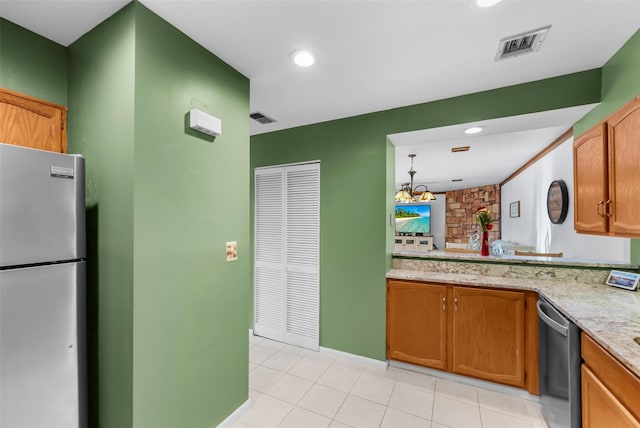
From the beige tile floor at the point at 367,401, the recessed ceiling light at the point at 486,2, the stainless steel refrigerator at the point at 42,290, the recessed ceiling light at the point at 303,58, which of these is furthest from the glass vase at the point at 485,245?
the stainless steel refrigerator at the point at 42,290

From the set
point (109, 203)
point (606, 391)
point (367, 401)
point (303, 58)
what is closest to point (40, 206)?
point (109, 203)

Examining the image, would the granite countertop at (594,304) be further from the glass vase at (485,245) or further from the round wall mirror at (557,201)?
the round wall mirror at (557,201)

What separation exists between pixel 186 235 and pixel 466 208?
8619 mm

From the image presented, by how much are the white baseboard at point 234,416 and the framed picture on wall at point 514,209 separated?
5889 mm

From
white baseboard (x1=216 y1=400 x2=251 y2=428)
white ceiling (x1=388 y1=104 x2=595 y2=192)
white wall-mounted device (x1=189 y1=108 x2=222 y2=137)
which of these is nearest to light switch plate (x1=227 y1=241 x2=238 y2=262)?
white wall-mounted device (x1=189 y1=108 x2=222 y2=137)

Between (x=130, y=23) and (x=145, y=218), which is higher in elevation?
(x=130, y=23)

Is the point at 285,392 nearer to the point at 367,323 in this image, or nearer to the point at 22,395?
the point at 367,323

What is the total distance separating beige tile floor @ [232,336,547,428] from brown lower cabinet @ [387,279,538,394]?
16 cm

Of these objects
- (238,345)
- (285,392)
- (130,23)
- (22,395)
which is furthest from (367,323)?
(130,23)

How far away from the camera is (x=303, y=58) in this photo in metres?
1.87

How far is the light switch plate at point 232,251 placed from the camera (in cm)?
195

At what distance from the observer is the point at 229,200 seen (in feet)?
6.43

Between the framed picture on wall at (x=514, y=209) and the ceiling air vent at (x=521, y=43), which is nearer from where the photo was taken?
the ceiling air vent at (x=521, y=43)

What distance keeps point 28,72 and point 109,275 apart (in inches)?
50.3
